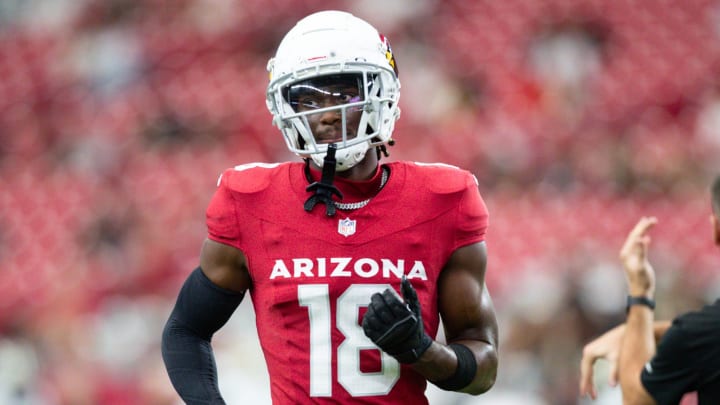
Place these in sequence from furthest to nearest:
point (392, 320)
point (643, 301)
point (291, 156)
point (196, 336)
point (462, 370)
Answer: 1. point (291, 156)
2. point (643, 301)
3. point (196, 336)
4. point (462, 370)
5. point (392, 320)

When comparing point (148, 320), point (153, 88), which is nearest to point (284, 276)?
point (148, 320)

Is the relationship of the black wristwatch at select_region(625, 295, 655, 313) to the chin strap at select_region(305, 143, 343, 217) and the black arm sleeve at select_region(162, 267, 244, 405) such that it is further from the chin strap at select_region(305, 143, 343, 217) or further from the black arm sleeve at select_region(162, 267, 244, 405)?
the black arm sleeve at select_region(162, 267, 244, 405)

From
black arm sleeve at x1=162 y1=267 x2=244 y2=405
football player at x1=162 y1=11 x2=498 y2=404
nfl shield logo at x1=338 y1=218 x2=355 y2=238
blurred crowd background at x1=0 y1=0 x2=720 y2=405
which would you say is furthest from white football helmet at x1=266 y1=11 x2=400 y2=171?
blurred crowd background at x1=0 y1=0 x2=720 y2=405

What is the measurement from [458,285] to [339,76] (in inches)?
20.0

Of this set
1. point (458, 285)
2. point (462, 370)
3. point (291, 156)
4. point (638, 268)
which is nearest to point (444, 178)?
point (458, 285)

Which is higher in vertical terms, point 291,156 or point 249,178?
point 249,178

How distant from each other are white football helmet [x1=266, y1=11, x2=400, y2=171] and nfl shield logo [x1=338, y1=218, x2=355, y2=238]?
0.12 meters

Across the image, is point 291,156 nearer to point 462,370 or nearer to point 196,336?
point 196,336

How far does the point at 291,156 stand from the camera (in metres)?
5.83

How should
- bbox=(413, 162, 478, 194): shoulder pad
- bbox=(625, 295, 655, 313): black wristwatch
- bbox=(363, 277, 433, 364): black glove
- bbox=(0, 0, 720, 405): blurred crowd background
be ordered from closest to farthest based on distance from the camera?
bbox=(363, 277, 433, 364): black glove < bbox=(413, 162, 478, 194): shoulder pad < bbox=(625, 295, 655, 313): black wristwatch < bbox=(0, 0, 720, 405): blurred crowd background

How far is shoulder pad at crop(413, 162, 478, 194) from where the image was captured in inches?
88.0

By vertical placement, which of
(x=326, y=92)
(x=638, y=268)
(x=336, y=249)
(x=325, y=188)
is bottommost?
(x=638, y=268)

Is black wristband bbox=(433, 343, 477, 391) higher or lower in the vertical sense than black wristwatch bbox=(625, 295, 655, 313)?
lower

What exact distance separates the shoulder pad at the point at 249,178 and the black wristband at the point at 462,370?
52 centimetres
